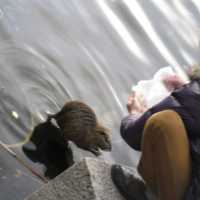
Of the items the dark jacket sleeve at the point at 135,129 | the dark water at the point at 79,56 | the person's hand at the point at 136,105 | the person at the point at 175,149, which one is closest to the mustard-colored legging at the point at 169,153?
the person at the point at 175,149

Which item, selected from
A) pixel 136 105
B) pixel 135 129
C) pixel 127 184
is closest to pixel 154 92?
pixel 136 105

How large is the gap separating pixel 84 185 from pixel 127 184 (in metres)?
0.11

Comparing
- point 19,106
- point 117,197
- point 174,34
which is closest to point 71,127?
point 19,106

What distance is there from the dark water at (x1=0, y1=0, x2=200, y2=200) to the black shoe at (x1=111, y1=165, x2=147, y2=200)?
0.40 metres

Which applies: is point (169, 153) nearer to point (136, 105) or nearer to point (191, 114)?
point (191, 114)

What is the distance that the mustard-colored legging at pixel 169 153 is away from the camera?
1.04 metres

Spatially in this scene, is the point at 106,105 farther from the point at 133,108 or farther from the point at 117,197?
the point at 117,197

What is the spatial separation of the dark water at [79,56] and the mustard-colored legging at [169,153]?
57 centimetres

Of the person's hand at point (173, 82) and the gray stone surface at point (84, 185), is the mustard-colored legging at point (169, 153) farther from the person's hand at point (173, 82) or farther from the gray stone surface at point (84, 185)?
the person's hand at point (173, 82)

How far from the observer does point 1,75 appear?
64.6 inches

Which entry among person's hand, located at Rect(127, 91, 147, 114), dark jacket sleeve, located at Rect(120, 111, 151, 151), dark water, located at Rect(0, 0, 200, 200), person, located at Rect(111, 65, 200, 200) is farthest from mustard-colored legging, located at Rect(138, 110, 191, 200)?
dark water, located at Rect(0, 0, 200, 200)

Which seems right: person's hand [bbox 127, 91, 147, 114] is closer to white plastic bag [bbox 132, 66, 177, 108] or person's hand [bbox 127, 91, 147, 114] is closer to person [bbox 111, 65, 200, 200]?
white plastic bag [bbox 132, 66, 177, 108]

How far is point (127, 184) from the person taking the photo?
3.87 ft

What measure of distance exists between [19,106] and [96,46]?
0.52m
